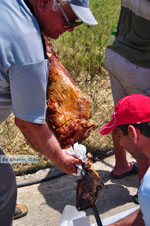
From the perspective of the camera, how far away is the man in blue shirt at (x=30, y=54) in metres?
1.76

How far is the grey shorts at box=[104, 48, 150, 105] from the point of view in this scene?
120 inches

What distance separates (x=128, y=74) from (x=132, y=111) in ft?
3.58

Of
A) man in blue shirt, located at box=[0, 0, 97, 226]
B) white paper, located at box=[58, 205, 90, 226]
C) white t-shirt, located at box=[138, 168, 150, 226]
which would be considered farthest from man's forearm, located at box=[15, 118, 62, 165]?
white t-shirt, located at box=[138, 168, 150, 226]

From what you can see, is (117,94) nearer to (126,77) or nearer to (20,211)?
(126,77)

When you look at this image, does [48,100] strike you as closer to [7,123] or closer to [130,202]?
[130,202]

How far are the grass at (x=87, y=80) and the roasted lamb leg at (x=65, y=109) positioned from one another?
5.06 ft

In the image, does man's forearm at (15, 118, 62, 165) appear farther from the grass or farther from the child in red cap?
the grass

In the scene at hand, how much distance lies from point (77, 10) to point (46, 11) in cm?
18

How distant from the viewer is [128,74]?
309cm

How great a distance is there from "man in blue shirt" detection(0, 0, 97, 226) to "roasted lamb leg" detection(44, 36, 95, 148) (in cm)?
33

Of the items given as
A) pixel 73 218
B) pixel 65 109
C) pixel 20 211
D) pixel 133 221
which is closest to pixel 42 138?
pixel 65 109

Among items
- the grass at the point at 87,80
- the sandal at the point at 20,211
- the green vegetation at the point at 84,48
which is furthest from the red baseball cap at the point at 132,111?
the green vegetation at the point at 84,48

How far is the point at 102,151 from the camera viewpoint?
4184mm

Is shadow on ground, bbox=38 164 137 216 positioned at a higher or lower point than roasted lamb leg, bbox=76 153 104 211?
lower
